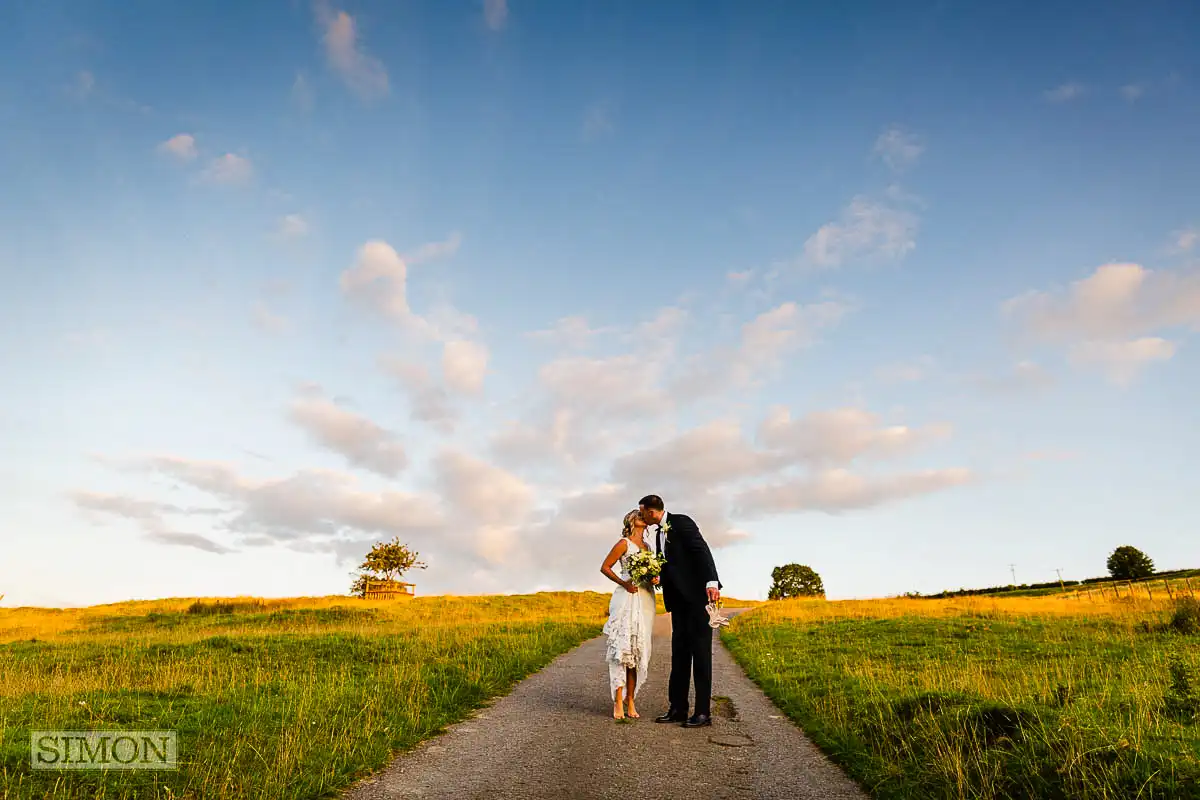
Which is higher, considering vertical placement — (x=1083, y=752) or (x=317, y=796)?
(x=1083, y=752)

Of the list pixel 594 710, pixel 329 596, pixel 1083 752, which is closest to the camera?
pixel 1083 752

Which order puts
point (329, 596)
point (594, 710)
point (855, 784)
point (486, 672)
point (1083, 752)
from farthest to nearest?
point (329, 596) → point (486, 672) → point (594, 710) → point (855, 784) → point (1083, 752)

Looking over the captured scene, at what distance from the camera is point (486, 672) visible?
13.6 metres

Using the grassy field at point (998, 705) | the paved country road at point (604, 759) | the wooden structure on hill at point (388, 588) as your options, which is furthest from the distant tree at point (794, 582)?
the paved country road at point (604, 759)

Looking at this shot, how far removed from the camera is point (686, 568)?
9.94 metres

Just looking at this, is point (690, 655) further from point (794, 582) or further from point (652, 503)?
point (794, 582)

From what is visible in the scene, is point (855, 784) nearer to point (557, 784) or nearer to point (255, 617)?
point (557, 784)

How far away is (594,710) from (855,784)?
4496mm

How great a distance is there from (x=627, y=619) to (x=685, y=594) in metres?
0.88

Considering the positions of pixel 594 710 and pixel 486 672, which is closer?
pixel 594 710

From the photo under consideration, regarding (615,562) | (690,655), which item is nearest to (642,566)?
(615,562)

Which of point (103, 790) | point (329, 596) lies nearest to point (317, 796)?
point (103, 790)

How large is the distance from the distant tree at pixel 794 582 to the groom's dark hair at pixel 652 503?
267ft

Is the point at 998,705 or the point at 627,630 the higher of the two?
the point at 627,630
